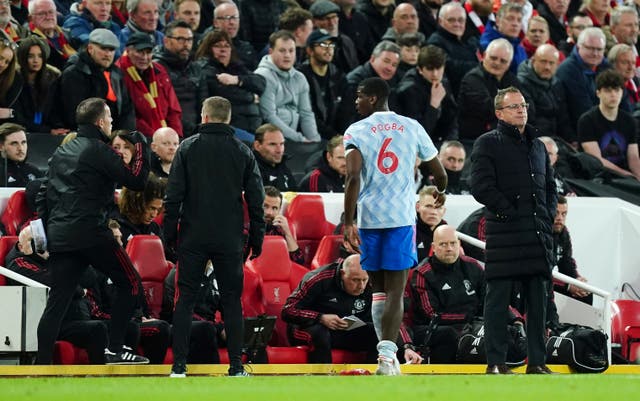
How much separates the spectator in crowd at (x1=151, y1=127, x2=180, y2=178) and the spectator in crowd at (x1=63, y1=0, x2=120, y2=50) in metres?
2.33

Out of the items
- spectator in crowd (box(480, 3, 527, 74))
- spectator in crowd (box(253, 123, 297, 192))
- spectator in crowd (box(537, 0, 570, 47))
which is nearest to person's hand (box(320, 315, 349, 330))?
spectator in crowd (box(253, 123, 297, 192))

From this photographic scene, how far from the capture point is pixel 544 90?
56.1 feet

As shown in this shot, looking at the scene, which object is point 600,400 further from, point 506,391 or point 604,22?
point 604,22

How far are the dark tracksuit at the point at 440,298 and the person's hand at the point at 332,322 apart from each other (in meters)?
0.65

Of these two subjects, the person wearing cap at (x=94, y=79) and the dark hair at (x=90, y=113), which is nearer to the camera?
the dark hair at (x=90, y=113)

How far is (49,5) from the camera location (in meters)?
14.5

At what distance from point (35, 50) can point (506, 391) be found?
698cm

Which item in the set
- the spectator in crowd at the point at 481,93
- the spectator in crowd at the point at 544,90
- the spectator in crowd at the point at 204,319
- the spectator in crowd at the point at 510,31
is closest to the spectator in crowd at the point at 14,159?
the spectator in crowd at the point at 204,319

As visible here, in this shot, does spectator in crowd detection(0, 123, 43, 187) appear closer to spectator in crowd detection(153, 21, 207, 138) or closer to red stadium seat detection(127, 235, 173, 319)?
red stadium seat detection(127, 235, 173, 319)

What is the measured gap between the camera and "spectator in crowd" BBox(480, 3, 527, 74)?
18141 mm

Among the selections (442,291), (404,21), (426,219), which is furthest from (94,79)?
(404,21)

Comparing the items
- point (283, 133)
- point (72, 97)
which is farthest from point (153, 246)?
point (283, 133)

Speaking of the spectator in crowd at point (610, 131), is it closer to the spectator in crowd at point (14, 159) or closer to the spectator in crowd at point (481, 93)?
the spectator in crowd at point (481, 93)

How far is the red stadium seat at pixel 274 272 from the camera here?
40.9ft
